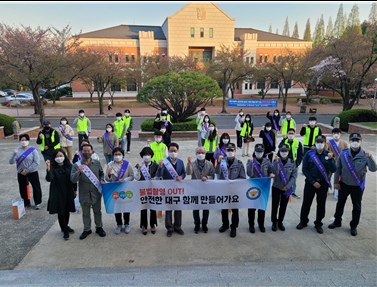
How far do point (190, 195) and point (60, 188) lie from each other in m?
2.53

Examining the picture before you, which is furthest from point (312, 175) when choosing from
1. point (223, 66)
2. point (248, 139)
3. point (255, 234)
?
point (223, 66)

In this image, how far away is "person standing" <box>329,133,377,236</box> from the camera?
17.7ft

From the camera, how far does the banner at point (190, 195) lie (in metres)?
5.41

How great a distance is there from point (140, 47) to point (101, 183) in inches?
1959

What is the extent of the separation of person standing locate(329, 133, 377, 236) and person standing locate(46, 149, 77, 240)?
5.47m

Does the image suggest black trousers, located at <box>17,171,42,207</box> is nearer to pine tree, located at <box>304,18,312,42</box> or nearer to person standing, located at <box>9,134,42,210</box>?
person standing, located at <box>9,134,42,210</box>

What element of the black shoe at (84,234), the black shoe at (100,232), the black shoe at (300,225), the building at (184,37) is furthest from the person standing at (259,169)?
the building at (184,37)

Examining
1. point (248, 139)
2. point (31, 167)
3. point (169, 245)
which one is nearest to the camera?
point (169, 245)

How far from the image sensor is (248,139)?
11.3m

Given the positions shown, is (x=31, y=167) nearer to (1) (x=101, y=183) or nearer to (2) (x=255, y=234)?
(1) (x=101, y=183)

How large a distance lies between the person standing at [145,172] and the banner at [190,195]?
0.15 metres

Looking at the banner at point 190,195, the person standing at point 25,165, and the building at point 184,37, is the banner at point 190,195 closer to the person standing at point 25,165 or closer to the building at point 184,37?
the person standing at point 25,165

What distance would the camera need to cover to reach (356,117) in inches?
688

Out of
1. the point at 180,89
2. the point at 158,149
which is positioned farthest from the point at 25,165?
the point at 180,89
